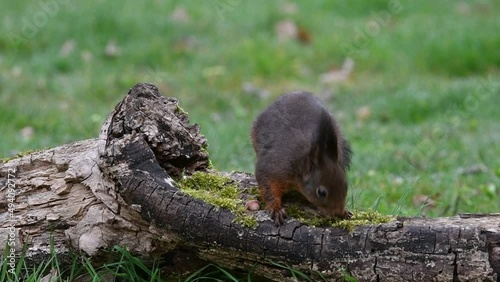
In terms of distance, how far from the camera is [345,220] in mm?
3250

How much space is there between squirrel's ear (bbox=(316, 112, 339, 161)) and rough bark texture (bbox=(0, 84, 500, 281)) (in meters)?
0.33

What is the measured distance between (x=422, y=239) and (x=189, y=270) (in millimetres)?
1006

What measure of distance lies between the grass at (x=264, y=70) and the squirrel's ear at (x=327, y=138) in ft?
Result: 8.71

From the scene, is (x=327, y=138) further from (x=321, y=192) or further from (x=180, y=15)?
(x=180, y=15)

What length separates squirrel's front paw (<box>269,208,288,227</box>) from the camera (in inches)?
128

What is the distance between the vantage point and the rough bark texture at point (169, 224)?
301 cm

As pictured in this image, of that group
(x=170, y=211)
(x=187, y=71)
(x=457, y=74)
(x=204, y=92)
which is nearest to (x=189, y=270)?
(x=170, y=211)

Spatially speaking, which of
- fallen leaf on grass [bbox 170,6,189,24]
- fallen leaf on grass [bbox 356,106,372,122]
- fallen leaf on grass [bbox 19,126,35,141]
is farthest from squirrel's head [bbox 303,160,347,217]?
fallen leaf on grass [bbox 170,6,189,24]

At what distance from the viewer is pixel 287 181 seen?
3.57 metres

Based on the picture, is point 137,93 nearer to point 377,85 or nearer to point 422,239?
point 422,239

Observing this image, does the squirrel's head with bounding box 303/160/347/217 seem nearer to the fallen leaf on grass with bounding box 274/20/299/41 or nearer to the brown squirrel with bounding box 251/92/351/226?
the brown squirrel with bounding box 251/92/351/226

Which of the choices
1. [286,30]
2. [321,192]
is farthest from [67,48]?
[321,192]

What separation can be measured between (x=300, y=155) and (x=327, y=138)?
0.26 metres

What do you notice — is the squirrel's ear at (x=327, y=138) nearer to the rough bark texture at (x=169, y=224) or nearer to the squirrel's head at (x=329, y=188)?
the squirrel's head at (x=329, y=188)
